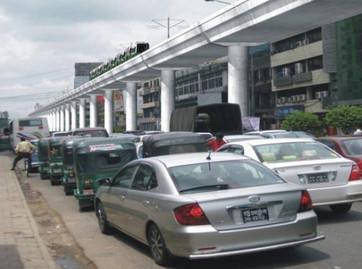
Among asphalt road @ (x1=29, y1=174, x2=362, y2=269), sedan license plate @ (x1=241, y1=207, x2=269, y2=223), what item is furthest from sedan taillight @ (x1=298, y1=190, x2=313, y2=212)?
asphalt road @ (x1=29, y1=174, x2=362, y2=269)

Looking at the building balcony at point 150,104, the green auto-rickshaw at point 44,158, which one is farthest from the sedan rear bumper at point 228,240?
the building balcony at point 150,104

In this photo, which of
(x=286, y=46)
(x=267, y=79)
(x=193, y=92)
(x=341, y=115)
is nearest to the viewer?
(x=341, y=115)

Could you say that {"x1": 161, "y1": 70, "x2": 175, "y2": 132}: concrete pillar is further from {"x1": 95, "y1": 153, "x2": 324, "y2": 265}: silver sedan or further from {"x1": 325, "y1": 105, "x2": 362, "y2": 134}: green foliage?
{"x1": 95, "y1": 153, "x2": 324, "y2": 265}: silver sedan

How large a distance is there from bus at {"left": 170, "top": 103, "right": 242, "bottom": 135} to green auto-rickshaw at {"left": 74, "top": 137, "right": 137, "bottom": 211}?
43.4ft

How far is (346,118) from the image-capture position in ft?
167

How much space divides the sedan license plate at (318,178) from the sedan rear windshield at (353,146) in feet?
8.75

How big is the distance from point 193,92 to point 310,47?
44.1 metres

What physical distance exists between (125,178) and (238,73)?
32.9 metres

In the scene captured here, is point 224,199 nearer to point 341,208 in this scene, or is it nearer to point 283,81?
point 341,208

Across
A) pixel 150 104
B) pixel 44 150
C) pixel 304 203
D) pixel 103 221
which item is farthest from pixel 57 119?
pixel 304 203

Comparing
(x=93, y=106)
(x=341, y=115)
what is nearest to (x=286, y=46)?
(x=93, y=106)

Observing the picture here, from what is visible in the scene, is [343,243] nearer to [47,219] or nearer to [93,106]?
[47,219]

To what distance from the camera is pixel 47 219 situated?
14.1 meters

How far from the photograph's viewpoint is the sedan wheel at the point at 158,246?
782 centimetres
